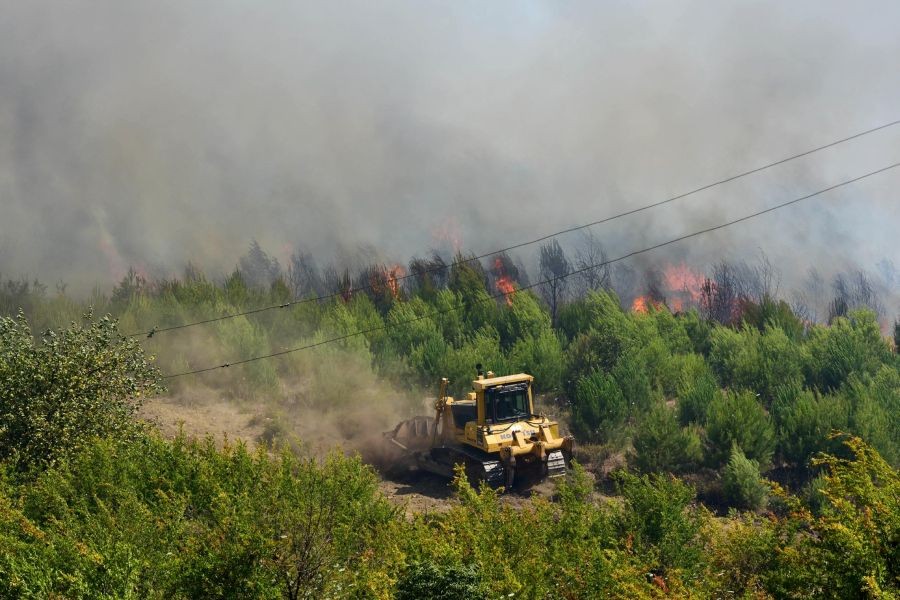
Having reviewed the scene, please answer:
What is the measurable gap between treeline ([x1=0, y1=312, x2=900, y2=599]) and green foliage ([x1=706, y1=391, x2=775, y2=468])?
34.6 feet

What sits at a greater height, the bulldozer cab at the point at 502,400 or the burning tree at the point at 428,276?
the burning tree at the point at 428,276

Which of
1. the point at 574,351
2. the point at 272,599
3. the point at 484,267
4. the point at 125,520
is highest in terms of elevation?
the point at 484,267

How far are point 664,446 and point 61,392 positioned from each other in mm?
17485

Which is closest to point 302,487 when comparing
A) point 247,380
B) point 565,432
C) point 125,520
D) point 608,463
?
point 125,520

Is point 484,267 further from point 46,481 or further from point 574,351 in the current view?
point 46,481

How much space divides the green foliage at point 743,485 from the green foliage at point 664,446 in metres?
1.90

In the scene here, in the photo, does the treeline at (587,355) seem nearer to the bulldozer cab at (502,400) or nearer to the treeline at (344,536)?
the bulldozer cab at (502,400)

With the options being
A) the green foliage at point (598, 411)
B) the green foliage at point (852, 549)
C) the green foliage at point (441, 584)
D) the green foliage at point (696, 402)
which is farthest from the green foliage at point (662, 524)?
the green foliage at point (696, 402)

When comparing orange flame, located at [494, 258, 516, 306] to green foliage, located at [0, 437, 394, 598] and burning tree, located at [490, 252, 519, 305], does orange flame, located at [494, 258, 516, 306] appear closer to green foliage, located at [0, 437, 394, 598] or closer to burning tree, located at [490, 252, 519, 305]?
burning tree, located at [490, 252, 519, 305]

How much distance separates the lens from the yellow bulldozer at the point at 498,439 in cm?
2280

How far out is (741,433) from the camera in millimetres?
27141

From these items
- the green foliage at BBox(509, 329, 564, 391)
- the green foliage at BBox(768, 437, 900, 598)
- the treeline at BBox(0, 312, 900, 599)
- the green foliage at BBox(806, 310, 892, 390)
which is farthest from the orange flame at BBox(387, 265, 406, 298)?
the green foliage at BBox(768, 437, 900, 598)

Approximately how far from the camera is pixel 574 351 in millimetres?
37875

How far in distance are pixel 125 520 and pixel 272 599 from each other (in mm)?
3272
